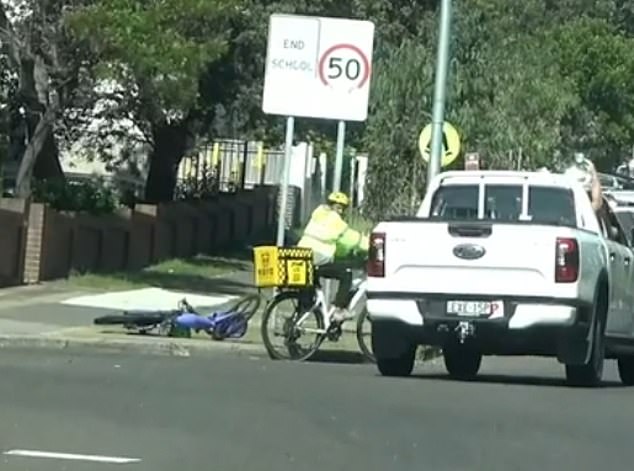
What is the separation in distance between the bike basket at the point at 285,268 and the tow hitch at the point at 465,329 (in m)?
3.24

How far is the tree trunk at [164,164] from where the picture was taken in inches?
1479

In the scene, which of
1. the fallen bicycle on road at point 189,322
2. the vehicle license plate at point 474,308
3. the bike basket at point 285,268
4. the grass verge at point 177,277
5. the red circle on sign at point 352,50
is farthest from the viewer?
the grass verge at point 177,277

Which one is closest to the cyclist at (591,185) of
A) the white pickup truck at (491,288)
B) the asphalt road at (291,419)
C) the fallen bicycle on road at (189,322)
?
the white pickup truck at (491,288)

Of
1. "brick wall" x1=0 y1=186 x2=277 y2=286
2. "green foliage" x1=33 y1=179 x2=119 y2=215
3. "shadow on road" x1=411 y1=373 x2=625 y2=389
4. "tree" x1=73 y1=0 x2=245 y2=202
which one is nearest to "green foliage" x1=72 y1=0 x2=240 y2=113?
"tree" x1=73 y1=0 x2=245 y2=202

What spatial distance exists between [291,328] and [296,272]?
0.56 m

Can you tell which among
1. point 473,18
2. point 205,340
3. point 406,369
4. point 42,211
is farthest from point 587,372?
point 473,18

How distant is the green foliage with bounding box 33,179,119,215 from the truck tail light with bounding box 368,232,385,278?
1351cm

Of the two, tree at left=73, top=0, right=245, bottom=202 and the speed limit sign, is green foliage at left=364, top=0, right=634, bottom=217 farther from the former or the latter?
the speed limit sign

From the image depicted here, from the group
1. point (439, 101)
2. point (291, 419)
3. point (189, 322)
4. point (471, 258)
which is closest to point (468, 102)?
point (439, 101)

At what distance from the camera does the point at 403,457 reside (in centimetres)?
1148

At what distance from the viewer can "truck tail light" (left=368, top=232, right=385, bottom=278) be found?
16.5 metres

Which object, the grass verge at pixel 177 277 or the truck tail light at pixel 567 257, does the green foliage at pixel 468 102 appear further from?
the truck tail light at pixel 567 257

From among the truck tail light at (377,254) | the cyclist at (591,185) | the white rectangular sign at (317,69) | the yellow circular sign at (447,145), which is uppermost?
A: the white rectangular sign at (317,69)

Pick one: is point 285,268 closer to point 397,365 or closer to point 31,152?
point 397,365
